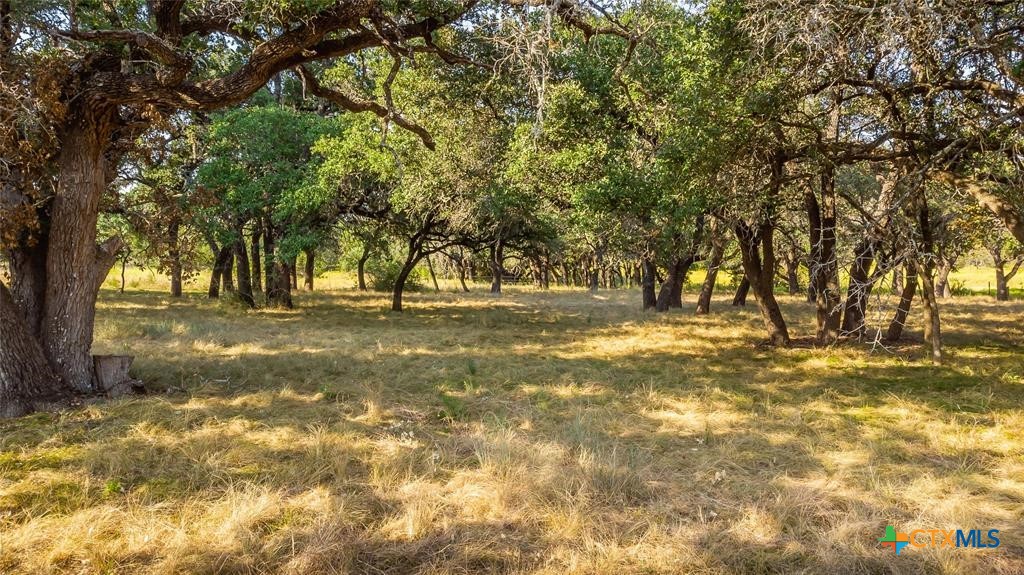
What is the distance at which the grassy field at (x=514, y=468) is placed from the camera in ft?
11.3

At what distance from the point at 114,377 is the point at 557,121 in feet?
33.3

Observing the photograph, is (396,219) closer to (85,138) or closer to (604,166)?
(604,166)

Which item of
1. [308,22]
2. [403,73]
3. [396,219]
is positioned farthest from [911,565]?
[396,219]

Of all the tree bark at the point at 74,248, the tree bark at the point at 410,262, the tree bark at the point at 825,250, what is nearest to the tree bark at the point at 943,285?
the tree bark at the point at 825,250

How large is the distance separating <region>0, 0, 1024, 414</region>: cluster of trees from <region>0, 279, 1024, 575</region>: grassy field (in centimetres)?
148

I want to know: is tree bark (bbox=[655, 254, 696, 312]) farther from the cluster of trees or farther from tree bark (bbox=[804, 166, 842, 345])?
tree bark (bbox=[804, 166, 842, 345])

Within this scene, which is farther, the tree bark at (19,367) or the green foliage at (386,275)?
the green foliage at (386,275)

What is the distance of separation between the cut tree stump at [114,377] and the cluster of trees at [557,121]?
0.48 ft

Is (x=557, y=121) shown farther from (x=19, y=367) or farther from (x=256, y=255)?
(x=256, y=255)

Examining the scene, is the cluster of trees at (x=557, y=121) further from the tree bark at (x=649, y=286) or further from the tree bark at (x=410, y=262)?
the tree bark at (x=649, y=286)

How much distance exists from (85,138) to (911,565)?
30.4 feet

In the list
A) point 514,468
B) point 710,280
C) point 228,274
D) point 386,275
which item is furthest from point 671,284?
point 228,274

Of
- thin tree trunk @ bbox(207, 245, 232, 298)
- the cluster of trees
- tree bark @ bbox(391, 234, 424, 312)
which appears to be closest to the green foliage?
thin tree trunk @ bbox(207, 245, 232, 298)

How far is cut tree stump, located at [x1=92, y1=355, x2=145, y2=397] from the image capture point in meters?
6.88
